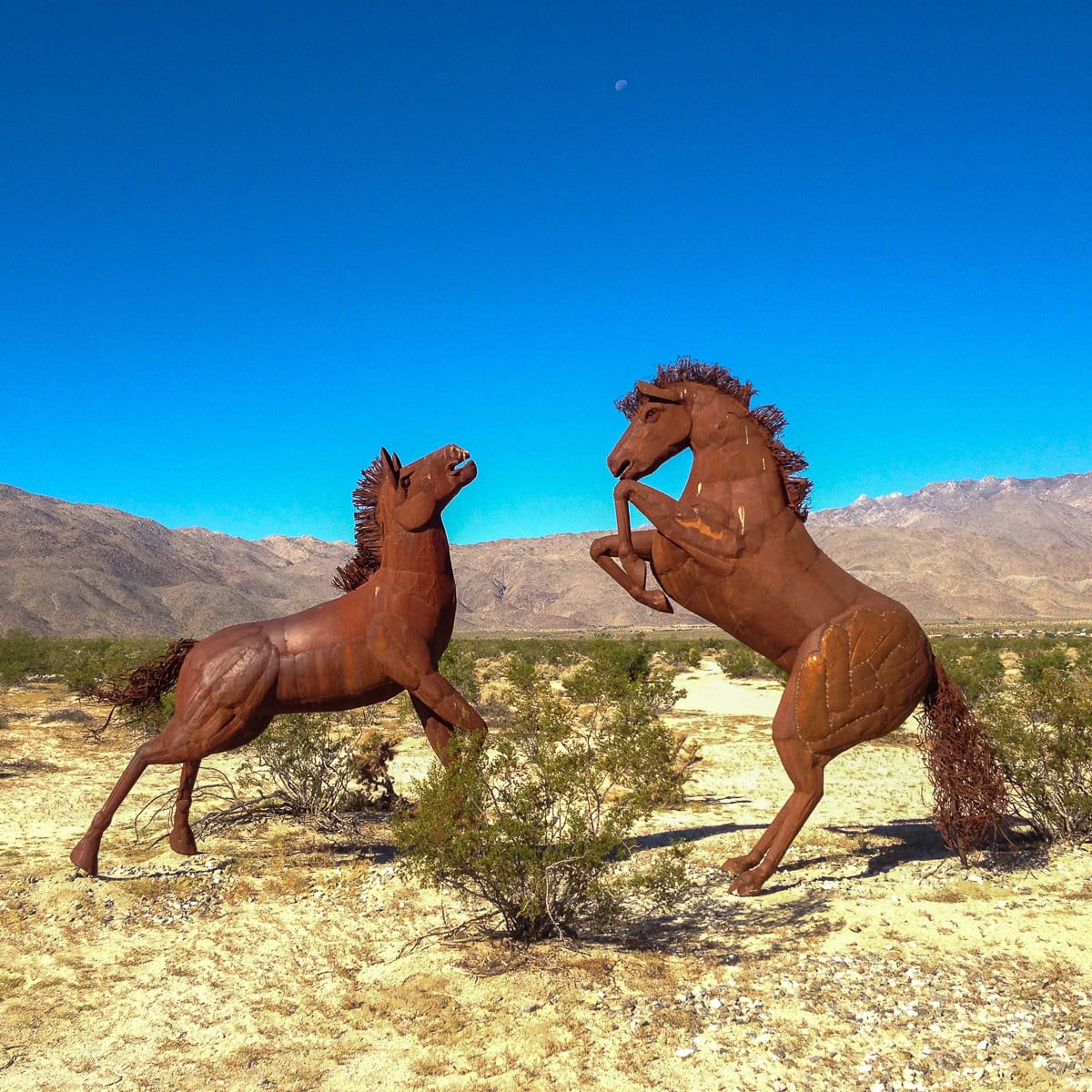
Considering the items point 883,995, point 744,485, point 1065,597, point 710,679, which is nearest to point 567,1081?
point 883,995

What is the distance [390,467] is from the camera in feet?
22.4

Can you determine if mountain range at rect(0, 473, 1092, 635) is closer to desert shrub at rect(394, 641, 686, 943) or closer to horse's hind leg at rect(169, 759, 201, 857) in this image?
horse's hind leg at rect(169, 759, 201, 857)

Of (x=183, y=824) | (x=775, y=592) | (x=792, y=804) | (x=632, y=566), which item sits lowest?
(x=183, y=824)

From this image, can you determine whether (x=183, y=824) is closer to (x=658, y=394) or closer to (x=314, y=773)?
(x=314, y=773)

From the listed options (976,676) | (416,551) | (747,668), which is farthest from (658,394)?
(747,668)

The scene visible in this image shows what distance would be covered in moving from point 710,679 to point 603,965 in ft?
71.5

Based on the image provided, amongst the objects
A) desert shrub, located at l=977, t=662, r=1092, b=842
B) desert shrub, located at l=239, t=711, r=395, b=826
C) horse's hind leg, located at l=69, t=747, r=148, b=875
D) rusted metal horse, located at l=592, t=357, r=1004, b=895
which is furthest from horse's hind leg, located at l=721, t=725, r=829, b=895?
horse's hind leg, located at l=69, t=747, r=148, b=875

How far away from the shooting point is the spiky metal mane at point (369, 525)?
6941 mm

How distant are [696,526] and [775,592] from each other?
75cm

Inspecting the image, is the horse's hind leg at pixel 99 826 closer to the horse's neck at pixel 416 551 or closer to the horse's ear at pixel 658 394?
the horse's neck at pixel 416 551

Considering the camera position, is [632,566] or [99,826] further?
[99,826]

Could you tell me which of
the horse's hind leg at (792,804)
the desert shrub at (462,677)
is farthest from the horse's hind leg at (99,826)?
the desert shrub at (462,677)

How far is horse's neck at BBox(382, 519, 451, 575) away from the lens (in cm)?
658

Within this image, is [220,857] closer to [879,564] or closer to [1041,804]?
[1041,804]
